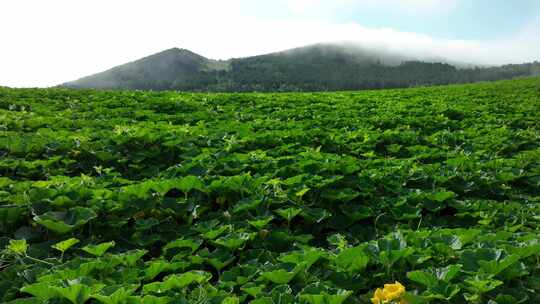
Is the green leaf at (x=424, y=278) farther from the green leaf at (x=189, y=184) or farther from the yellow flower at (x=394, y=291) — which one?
the green leaf at (x=189, y=184)

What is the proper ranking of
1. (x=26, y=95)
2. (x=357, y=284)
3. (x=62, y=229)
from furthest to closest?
1. (x=26, y=95)
2. (x=62, y=229)
3. (x=357, y=284)

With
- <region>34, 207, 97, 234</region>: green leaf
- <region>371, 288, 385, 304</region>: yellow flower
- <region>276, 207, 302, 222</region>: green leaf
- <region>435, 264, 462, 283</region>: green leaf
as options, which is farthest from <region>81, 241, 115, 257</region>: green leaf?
<region>435, 264, 462, 283</region>: green leaf

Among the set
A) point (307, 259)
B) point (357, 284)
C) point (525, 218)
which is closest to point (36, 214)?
point (307, 259)

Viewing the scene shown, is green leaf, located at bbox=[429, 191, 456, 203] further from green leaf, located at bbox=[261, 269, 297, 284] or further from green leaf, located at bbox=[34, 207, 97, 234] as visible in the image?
green leaf, located at bbox=[34, 207, 97, 234]

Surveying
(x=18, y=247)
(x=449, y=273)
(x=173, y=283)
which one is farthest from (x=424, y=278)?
(x=18, y=247)

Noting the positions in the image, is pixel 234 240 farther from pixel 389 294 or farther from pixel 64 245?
pixel 389 294

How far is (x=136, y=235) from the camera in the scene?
4.08 meters

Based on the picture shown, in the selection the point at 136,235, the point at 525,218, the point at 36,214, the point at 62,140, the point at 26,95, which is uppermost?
the point at 26,95

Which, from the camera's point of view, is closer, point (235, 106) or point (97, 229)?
point (97, 229)

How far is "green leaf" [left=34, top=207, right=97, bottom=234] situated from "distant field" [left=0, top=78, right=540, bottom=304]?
0.01 meters

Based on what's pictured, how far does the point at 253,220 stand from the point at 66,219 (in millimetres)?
1729

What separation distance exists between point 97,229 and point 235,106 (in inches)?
433

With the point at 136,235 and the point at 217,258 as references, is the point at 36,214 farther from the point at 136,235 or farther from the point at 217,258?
the point at 217,258

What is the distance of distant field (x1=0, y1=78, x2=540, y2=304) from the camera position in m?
2.92
